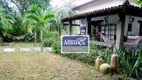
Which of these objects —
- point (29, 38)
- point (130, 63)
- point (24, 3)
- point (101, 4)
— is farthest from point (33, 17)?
point (24, 3)

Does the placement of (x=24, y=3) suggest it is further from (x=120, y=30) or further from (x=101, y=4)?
(x=120, y=30)

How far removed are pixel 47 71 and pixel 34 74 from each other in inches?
20.5

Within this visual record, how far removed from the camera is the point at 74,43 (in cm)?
523

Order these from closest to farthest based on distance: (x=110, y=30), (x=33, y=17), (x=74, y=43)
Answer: (x=74, y=43) → (x=33, y=17) → (x=110, y=30)

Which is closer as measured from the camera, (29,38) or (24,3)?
(29,38)

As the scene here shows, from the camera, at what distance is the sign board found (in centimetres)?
520

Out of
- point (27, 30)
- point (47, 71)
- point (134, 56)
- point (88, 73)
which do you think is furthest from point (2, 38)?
point (134, 56)

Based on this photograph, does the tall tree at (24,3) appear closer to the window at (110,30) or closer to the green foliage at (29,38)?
the green foliage at (29,38)

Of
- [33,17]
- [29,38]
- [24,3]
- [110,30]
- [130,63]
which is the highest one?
[24,3]

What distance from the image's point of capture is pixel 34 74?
4723mm

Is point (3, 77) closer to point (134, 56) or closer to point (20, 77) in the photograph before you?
point (20, 77)

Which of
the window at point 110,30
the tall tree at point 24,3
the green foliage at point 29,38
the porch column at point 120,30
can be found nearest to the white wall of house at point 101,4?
the window at point 110,30

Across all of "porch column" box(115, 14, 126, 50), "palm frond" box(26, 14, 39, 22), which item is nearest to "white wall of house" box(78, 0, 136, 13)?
"porch column" box(115, 14, 126, 50)

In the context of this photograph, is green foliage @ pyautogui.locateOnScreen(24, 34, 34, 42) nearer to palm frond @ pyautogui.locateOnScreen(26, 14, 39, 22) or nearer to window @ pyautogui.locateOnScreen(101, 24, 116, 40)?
palm frond @ pyautogui.locateOnScreen(26, 14, 39, 22)
